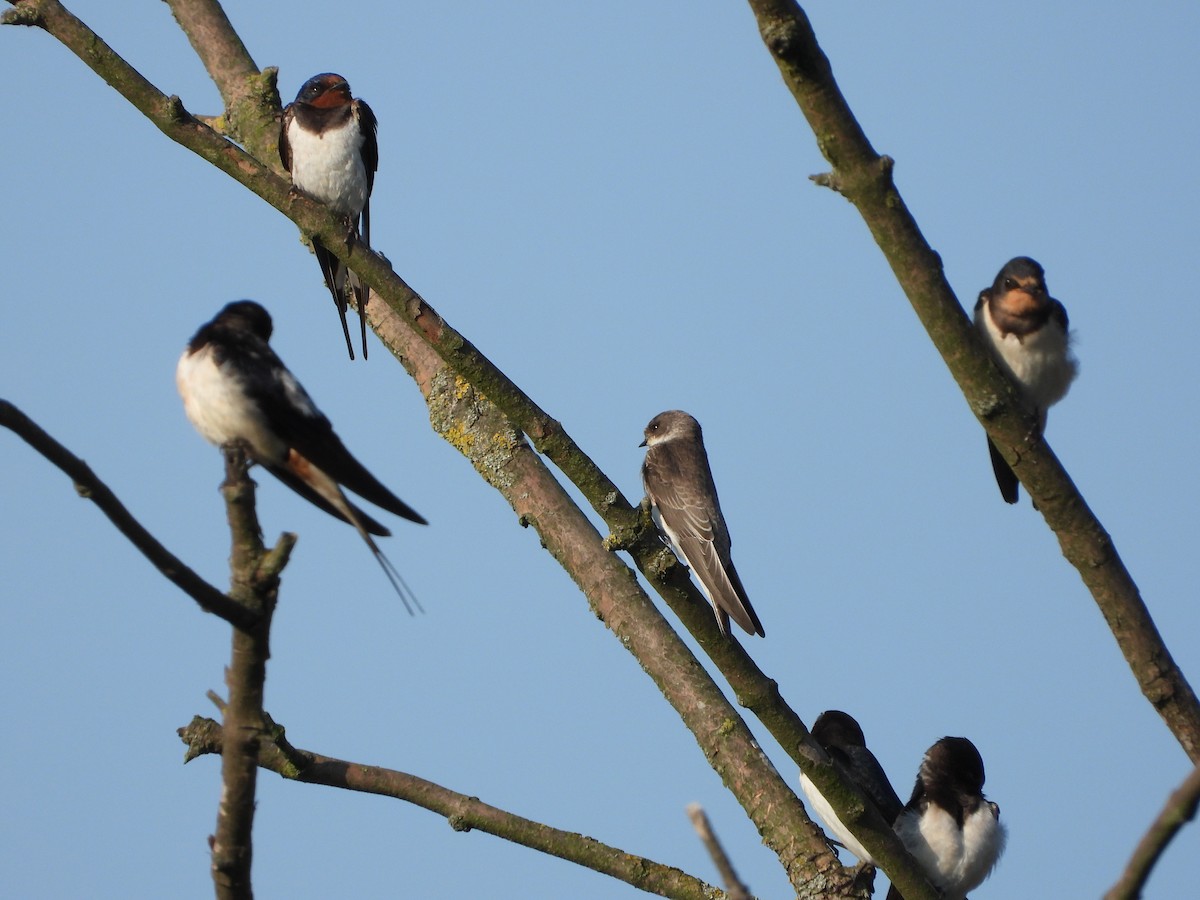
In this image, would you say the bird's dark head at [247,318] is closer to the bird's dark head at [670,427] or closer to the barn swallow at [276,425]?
the barn swallow at [276,425]

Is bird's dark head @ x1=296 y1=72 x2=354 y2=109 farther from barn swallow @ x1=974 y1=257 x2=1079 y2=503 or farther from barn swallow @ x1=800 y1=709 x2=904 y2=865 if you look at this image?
barn swallow @ x1=800 y1=709 x2=904 y2=865

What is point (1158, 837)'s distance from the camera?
7.20 feet

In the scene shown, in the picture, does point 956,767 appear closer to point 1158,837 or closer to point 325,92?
point 1158,837

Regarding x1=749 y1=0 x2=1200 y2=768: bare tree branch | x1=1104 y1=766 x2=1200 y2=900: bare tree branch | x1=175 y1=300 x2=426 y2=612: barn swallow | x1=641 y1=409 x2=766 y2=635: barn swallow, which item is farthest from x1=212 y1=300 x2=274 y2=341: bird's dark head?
x1=641 y1=409 x2=766 y2=635: barn swallow

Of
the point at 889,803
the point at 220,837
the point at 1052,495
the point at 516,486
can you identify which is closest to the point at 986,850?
the point at 889,803

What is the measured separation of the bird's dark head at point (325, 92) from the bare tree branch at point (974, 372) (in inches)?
200

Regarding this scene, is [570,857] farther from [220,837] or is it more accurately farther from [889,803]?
[889,803]

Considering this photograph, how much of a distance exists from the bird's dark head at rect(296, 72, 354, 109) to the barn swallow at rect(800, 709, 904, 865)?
415 centimetres

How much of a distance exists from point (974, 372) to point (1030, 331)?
2.42 m

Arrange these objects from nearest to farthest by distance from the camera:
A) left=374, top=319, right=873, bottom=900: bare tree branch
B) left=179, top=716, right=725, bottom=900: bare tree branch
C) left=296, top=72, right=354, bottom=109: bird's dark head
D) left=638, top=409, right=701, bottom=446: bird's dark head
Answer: left=179, top=716, right=725, bottom=900: bare tree branch → left=374, top=319, right=873, bottom=900: bare tree branch → left=296, top=72, right=354, bottom=109: bird's dark head → left=638, top=409, right=701, bottom=446: bird's dark head

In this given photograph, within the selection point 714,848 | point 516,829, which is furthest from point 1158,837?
point 516,829

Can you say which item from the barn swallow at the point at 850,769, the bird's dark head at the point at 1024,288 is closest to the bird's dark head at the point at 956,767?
the barn swallow at the point at 850,769

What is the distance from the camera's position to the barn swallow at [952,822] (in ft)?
19.5

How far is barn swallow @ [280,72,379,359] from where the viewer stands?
7.45 m
